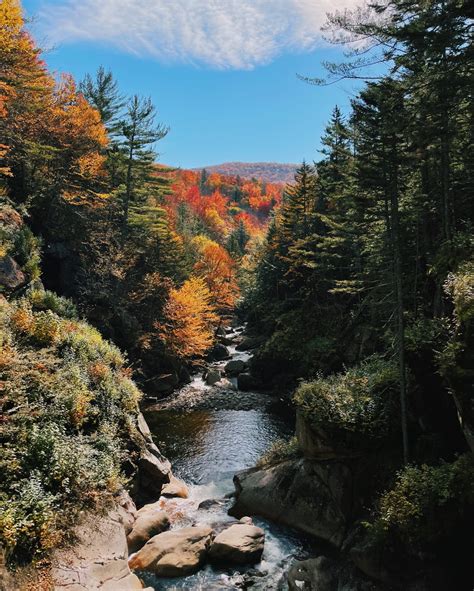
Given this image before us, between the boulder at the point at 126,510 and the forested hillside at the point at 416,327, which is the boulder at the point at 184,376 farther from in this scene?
the boulder at the point at 126,510

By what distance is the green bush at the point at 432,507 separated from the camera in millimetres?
8648

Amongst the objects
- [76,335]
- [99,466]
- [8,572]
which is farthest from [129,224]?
[8,572]

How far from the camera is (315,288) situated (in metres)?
32.0

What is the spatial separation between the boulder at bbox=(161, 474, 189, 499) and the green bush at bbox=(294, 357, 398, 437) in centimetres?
566

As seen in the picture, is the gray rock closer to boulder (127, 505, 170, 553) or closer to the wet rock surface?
the wet rock surface

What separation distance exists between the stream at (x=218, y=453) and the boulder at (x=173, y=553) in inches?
8.0

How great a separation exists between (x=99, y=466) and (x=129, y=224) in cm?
2333

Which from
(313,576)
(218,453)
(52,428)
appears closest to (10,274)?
(52,428)

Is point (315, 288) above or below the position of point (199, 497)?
above

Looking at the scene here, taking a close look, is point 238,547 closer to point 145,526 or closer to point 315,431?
point 145,526

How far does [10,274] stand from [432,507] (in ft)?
60.1

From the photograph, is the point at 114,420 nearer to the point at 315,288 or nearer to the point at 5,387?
the point at 5,387

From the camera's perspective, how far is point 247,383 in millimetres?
29438

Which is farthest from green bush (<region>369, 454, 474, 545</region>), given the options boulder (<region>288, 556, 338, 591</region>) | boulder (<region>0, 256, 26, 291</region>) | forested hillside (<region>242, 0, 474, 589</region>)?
boulder (<region>0, 256, 26, 291</region>)
